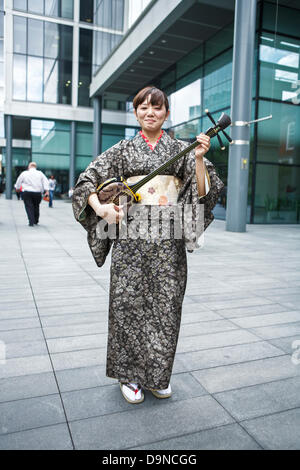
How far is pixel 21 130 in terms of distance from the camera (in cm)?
2605

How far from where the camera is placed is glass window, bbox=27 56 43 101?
23.1 metres

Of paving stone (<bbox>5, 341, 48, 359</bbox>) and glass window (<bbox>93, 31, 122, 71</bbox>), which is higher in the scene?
glass window (<bbox>93, 31, 122, 71</bbox>)

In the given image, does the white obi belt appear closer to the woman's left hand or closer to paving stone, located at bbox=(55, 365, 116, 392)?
the woman's left hand

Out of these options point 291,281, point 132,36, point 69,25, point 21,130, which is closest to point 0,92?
point 21,130

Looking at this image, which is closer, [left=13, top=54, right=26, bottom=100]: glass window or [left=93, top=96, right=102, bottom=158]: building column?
[left=93, top=96, right=102, bottom=158]: building column

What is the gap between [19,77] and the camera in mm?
23109

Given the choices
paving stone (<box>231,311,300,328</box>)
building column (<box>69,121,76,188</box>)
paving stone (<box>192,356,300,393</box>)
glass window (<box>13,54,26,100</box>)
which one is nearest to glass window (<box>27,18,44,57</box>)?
glass window (<box>13,54,26,100</box>)

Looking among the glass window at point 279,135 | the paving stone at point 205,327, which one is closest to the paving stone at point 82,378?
the paving stone at point 205,327

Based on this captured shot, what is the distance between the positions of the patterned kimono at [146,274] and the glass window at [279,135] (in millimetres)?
11645

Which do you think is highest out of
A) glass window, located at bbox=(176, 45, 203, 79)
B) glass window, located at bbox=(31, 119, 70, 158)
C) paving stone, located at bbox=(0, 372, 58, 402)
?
glass window, located at bbox=(176, 45, 203, 79)

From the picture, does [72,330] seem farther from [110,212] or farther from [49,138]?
[49,138]

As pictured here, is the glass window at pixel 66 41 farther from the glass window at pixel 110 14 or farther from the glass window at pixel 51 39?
the glass window at pixel 110 14

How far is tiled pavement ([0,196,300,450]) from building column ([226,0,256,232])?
5.40 metres

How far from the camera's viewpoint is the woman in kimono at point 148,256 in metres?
2.15
